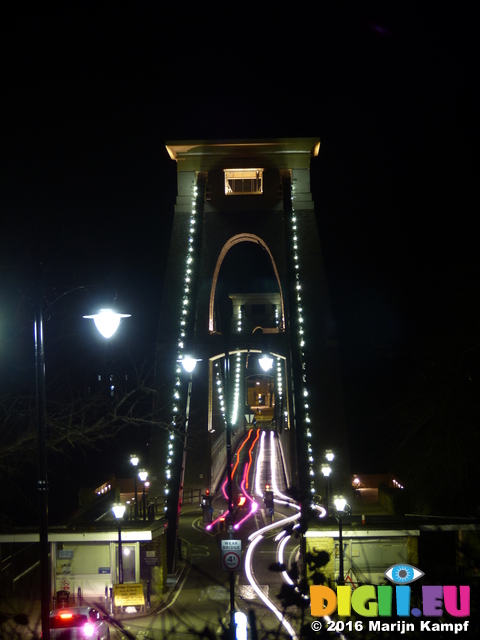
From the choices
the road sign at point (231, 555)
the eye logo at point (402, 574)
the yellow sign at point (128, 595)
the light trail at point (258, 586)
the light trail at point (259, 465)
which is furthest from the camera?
the light trail at point (259, 465)

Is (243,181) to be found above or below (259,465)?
above

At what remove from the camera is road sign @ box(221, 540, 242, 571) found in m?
10.8

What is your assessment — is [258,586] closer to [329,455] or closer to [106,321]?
[106,321]

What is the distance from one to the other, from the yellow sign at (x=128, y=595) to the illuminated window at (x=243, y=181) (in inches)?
1026

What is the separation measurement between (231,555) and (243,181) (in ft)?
108

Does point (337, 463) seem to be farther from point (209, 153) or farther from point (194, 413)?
point (209, 153)

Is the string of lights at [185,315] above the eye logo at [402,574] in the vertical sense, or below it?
above

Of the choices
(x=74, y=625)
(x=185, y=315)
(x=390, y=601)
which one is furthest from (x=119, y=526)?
(x=185, y=315)

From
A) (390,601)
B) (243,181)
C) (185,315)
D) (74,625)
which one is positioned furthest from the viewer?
(243,181)

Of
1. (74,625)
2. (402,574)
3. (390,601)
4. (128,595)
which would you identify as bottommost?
(128,595)

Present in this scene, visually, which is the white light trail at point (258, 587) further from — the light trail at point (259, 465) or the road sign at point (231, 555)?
the light trail at point (259, 465)

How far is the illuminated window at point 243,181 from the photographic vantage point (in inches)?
1451

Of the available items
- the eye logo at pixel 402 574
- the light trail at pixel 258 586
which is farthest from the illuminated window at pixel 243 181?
the eye logo at pixel 402 574

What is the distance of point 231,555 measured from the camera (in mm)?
10930
